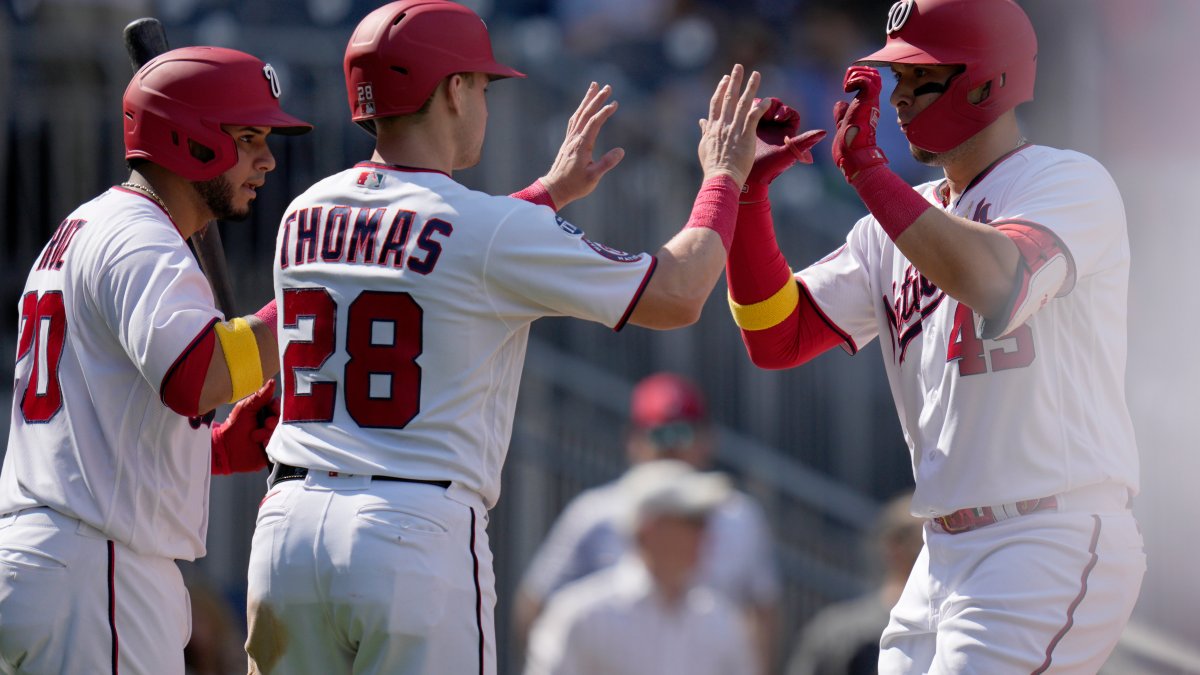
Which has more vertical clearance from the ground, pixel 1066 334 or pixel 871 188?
pixel 871 188

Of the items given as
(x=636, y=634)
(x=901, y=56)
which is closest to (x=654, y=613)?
(x=636, y=634)

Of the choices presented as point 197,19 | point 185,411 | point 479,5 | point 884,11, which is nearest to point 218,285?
point 185,411

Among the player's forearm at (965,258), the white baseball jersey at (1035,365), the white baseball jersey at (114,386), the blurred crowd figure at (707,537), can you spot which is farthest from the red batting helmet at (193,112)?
the blurred crowd figure at (707,537)

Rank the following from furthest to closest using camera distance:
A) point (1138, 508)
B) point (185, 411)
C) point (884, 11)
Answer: point (884, 11)
point (1138, 508)
point (185, 411)

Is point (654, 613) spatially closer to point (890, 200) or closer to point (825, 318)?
point (825, 318)

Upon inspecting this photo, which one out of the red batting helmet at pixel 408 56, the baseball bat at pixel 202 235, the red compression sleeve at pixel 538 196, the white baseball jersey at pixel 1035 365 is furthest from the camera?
the baseball bat at pixel 202 235

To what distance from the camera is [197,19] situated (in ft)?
26.7

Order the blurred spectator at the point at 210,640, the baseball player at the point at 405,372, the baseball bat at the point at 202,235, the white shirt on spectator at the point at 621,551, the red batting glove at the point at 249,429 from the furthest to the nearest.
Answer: the blurred spectator at the point at 210,640, the white shirt on spectator at the point at 621,551, the baseball bat at the point at 202,235, the red batting glove at the point at 249,429, the baseball player at the point at 405,372

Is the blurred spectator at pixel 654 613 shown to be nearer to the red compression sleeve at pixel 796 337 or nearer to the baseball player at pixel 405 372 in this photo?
the red compression sleeve at pixel 796 337

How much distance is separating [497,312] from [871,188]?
94 cm

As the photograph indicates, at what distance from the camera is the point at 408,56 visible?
3793mm

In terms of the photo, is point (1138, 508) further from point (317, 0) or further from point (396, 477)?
point (317, 0)

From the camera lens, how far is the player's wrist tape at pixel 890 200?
12.1ft

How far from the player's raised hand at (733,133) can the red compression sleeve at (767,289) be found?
0.39 meters
